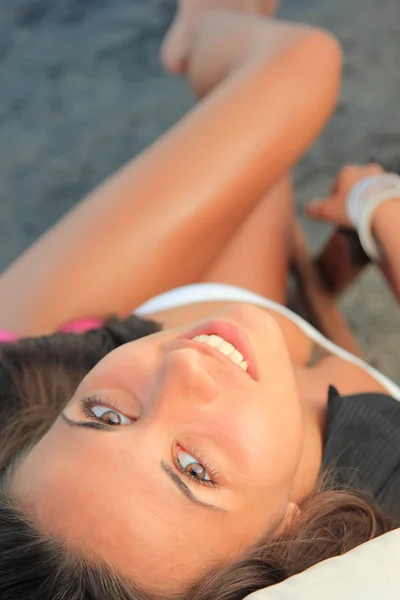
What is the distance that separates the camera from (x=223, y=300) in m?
0.94

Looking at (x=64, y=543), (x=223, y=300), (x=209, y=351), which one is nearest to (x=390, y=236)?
(x=223, y=300)

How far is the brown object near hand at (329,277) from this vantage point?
1.01 m

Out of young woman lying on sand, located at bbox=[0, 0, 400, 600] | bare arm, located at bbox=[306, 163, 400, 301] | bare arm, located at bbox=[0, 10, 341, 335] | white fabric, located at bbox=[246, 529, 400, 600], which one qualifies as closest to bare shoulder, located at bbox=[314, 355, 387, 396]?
young woman lying on sand, located at bbox=[0, 0, 400, 600]

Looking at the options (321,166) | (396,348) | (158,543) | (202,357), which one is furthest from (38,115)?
(158,543)

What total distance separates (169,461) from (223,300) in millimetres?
388

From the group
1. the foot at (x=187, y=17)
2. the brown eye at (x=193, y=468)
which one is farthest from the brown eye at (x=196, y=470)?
the foot at (x=187, y=17)

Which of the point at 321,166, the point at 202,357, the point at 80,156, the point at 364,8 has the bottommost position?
the point at 80,156

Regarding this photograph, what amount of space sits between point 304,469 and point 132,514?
274 millimetres

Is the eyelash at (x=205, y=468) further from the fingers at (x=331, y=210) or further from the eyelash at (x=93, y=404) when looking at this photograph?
the fingers at (x=331, y=210)

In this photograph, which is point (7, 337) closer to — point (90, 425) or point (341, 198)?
point (90, 425)

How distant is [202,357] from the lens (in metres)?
0.63

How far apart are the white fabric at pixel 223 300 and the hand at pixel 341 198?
0.18 m

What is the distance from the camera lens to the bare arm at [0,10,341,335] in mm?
878

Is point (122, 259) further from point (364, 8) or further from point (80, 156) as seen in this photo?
point (364, 8)
